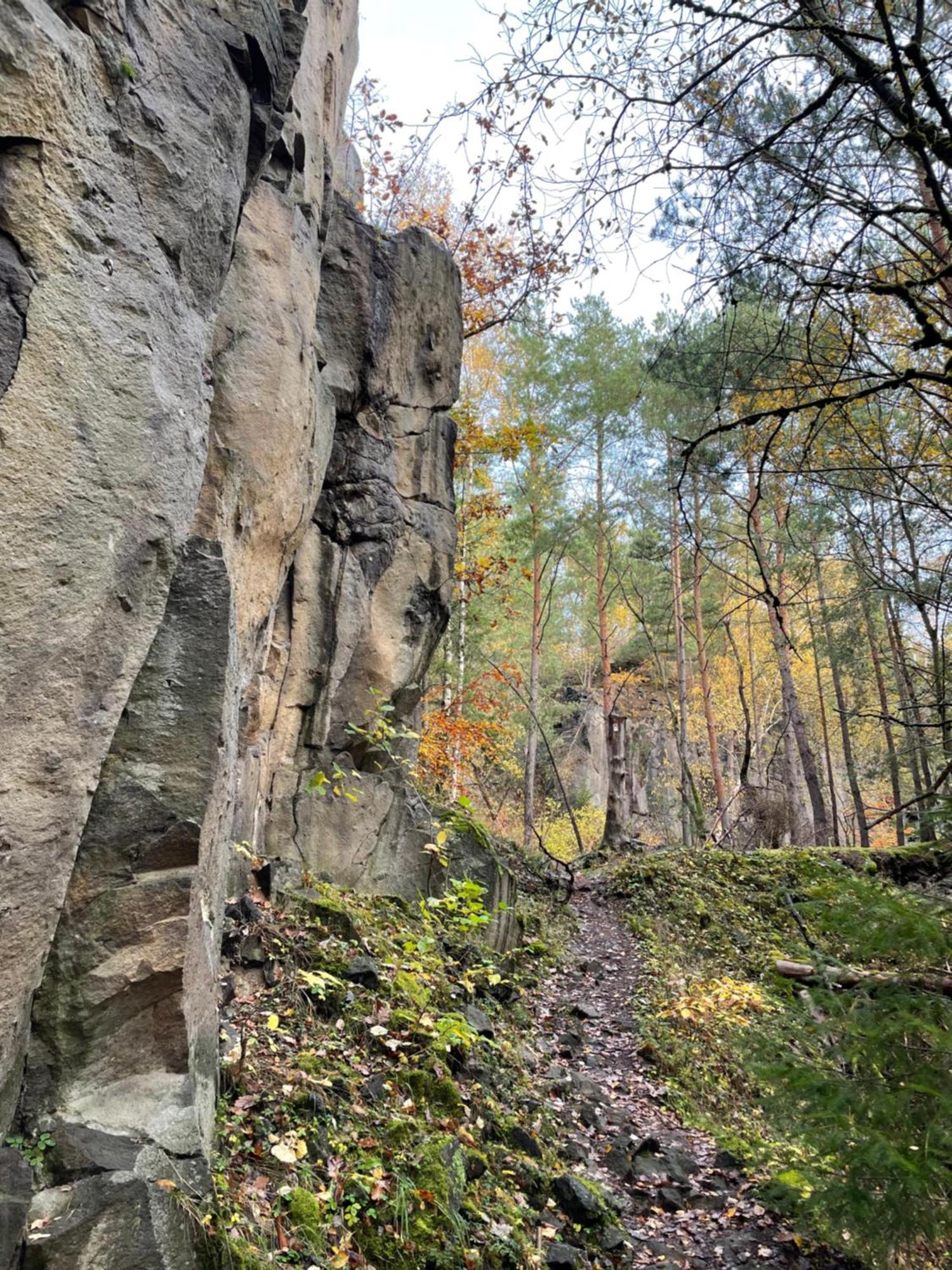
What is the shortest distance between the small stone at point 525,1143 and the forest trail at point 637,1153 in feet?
1.56

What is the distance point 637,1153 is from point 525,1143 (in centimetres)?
134

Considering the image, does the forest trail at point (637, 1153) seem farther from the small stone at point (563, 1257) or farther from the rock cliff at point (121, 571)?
the rock cliff at point (121, 571)

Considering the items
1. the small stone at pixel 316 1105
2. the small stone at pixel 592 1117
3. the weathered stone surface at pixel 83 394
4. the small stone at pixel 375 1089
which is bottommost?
the small stone at pixel 592 1117

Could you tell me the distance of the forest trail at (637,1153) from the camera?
4.47 m

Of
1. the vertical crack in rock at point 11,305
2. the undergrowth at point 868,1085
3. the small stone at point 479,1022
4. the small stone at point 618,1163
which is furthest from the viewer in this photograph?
the small stone at point 479,1022

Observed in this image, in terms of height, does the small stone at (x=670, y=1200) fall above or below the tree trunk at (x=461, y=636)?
below

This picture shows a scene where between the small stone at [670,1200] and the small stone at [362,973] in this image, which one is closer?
the small stone at [670,1200]

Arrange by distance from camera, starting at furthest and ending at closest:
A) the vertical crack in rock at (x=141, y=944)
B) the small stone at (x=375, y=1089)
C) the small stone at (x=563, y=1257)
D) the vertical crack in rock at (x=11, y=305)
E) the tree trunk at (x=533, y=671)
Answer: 1. the tree trunk at (x=533, y=671)
2. the small stone at (x=375, y=1089)
3. the small stone at (x=563, y=1257)
4. the vertical crack in rock at (x=141, y=944)
5. the vertical crack in rock at (x=11, y=305)

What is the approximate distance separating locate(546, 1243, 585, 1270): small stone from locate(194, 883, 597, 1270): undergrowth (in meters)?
0.10

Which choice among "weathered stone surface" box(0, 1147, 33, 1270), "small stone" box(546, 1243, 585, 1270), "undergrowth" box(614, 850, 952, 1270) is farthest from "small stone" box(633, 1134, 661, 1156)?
"weathered stone surface" box(0, 1147, 33, 1270)

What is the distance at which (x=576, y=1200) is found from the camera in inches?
175

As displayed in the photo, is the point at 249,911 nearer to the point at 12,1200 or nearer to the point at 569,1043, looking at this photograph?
the point at 12,1200

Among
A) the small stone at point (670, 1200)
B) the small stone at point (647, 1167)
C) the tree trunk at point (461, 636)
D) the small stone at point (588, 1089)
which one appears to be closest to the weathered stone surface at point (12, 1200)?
the small stone at point (670, 1200)

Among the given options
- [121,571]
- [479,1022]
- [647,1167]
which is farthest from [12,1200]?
Answer: [647,1167]
